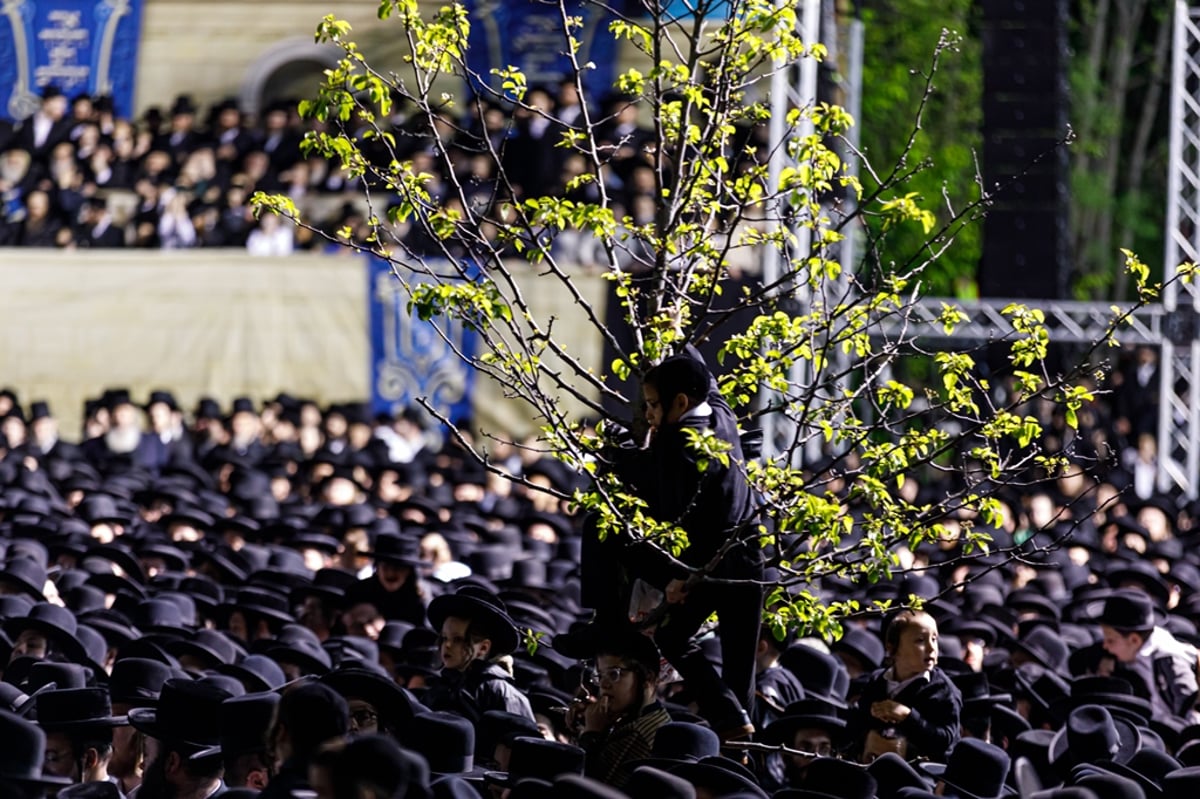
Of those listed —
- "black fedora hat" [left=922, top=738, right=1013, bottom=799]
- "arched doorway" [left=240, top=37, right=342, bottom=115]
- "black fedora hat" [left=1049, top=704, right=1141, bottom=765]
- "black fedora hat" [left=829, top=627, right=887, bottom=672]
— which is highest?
"arched doorway" [left=240, top=37, right=342, bottom=115]

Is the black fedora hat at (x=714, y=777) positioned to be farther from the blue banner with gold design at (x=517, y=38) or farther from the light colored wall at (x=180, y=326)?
the blue banner with gold design at (x=517, y=38)

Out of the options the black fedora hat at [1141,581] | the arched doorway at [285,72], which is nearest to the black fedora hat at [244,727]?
the black fedora hat at [1141,581]

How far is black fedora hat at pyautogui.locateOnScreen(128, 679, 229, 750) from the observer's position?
25.4 ft

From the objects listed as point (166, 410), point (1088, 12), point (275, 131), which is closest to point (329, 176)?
point (275, 131)

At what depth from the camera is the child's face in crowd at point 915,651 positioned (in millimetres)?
8883

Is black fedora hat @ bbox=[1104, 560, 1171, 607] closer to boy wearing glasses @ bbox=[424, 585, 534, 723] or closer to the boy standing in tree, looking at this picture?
boy wearing glasses @ bbox=[424, 585, 534, 723]

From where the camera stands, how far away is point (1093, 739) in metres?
8.62

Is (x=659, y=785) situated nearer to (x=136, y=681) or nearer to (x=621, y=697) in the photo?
(x=621, y=697)

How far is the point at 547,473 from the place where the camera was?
1683 centimetres

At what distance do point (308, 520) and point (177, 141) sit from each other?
11.2 m

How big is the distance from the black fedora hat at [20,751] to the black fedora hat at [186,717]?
122 cm

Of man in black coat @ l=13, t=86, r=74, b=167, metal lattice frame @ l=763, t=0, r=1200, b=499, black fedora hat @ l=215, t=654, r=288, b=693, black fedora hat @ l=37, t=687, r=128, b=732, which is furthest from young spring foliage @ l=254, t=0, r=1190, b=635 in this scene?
man in black coat @ l=13, t=86, r=74, b=167

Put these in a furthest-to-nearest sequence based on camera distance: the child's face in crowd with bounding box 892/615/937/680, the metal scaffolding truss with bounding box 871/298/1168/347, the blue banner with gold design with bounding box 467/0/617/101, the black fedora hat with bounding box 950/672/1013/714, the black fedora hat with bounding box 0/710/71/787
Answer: the blue banner with gold design with bounding box 467/0/617/101, the metal scaffolding truss with bounding box 871/298/1168/347, the black fedora hat with bounding box 950/672/1013/714, the child's face in crowd with bounding box 892/615/937/680, the black fedora hat with bounding box 0/710/71/787

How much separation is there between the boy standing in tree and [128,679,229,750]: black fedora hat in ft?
4.80
